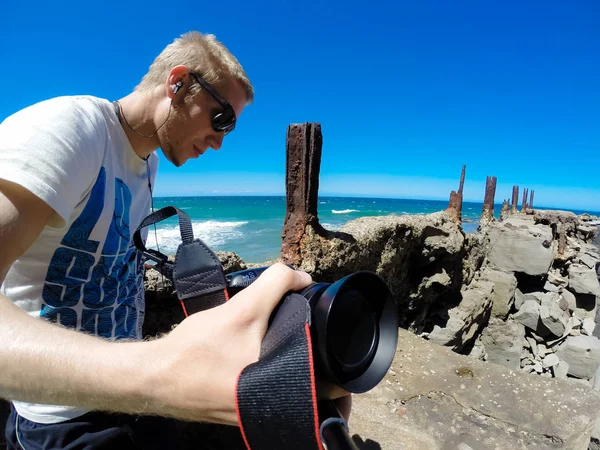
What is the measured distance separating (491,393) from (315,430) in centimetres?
432

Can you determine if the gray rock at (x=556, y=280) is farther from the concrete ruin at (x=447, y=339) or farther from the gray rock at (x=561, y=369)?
the gray rock at (x=561, y=369)

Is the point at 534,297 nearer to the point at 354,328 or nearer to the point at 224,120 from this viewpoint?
the point at 224,120

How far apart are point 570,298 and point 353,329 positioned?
16617 mm

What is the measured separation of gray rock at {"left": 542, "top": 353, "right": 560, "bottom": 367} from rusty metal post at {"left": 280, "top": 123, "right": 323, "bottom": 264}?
8.03 m

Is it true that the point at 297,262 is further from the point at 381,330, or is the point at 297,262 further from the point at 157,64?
the point at 381,330

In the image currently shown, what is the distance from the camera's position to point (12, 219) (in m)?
0.77

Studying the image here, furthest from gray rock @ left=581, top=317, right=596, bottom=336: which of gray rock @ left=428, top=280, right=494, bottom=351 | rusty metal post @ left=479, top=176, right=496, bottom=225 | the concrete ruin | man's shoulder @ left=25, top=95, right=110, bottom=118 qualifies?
man's shoulder @ left=25, top=95, right=110, bottom=118

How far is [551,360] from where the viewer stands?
8703 millimetres

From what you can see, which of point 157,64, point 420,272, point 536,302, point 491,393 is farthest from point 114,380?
point 536,302

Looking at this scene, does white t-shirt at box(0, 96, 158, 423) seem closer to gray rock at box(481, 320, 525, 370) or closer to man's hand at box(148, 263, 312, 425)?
man's hand at box(148, 263, 312, 425)

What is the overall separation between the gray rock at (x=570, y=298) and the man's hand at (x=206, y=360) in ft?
53.6

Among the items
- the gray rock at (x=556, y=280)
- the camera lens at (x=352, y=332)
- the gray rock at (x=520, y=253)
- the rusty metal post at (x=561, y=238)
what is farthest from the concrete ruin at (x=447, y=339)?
the rusty metal post at (x=561, y=238)

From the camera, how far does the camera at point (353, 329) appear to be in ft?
2.42

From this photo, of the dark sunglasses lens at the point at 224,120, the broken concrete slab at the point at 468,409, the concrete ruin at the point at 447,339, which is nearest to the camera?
the dark sunglasses lens at the point at 224,120
